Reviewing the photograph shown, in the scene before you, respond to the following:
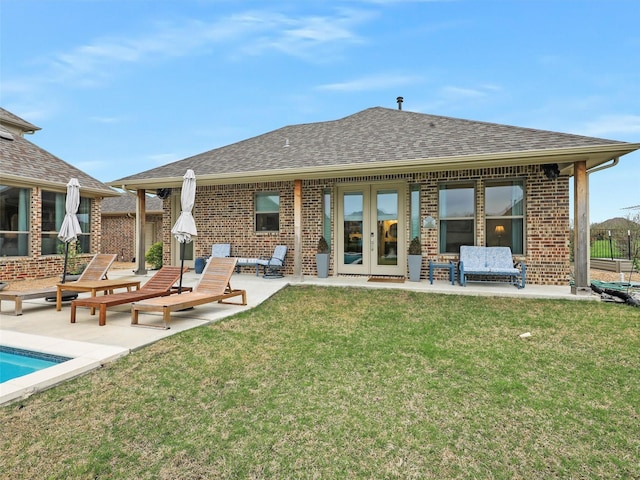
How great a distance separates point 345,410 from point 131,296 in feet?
14.5

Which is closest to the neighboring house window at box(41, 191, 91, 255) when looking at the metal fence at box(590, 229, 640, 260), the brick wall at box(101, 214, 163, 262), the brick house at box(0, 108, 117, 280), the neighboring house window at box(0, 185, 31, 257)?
the brick house at box(0, 108, 117, 280)

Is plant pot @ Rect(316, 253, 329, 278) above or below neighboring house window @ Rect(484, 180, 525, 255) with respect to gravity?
below

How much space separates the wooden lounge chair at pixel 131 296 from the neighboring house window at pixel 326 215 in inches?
180

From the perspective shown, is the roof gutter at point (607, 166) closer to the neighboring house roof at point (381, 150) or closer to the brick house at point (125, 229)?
the neighboring house roof at point (381, 150)

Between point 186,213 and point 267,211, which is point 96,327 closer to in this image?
point 186,213

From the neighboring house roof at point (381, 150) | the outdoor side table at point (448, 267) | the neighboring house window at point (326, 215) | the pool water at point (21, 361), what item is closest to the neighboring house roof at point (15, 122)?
the neighboring house roof at point (381, 150)

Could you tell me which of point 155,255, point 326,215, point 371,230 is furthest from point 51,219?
point 371,230

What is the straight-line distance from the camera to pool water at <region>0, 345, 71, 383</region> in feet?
11.9

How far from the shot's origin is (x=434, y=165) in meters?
7.79

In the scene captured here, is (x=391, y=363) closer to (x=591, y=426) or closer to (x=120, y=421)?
(x=591, y=426)

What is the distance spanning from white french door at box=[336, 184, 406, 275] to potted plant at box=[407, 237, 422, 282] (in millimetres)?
759

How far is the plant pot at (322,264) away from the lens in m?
9.64

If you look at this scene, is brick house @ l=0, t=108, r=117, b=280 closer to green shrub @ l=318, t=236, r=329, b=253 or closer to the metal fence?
green shrub @ l=318, t=236, r=329, b=253

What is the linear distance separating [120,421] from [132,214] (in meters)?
18.9
